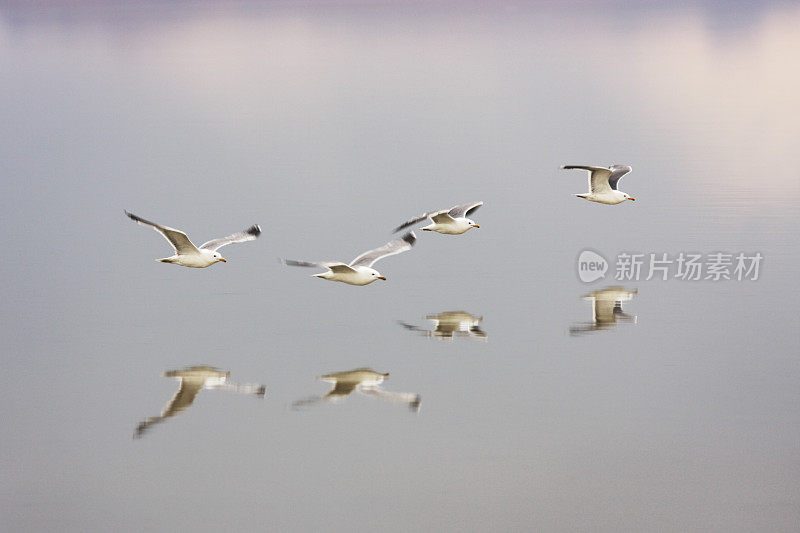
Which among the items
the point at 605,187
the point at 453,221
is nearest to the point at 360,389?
the point at 453,221

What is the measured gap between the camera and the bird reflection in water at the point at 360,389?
1470cm

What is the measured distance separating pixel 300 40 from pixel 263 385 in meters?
26.3

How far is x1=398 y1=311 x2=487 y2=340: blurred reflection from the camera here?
1698 cm

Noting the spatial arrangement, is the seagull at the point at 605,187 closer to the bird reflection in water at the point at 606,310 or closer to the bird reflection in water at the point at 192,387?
the bird reflection in water at the point at 606,310

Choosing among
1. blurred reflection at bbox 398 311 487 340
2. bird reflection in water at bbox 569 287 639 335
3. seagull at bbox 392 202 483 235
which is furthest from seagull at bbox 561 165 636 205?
blurred reflection at bbox 398 311 487 340

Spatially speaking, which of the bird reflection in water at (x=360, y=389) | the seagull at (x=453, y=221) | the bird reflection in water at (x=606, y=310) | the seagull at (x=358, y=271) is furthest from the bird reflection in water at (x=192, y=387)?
the seagull at (x=453, y=221)

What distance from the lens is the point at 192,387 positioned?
1521 centimetres

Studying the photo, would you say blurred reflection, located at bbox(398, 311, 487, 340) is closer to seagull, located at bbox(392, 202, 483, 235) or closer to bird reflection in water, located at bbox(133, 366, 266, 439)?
seagull, located at bbox(392, 202, 483, 235)

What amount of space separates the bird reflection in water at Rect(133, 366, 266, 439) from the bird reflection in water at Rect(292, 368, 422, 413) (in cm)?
68

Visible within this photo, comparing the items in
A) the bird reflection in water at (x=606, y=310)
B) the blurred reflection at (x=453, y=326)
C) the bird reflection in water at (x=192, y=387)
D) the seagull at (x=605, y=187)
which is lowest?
the bird reflection in water at (x=192, y=387)

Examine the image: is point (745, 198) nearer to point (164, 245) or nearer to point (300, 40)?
point (164, 245)

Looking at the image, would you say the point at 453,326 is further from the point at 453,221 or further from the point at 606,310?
the point at 453,221

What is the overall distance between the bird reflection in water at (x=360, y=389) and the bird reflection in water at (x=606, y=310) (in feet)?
9.57

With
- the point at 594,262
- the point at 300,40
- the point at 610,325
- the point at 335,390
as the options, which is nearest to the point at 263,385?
the point at 335,390
